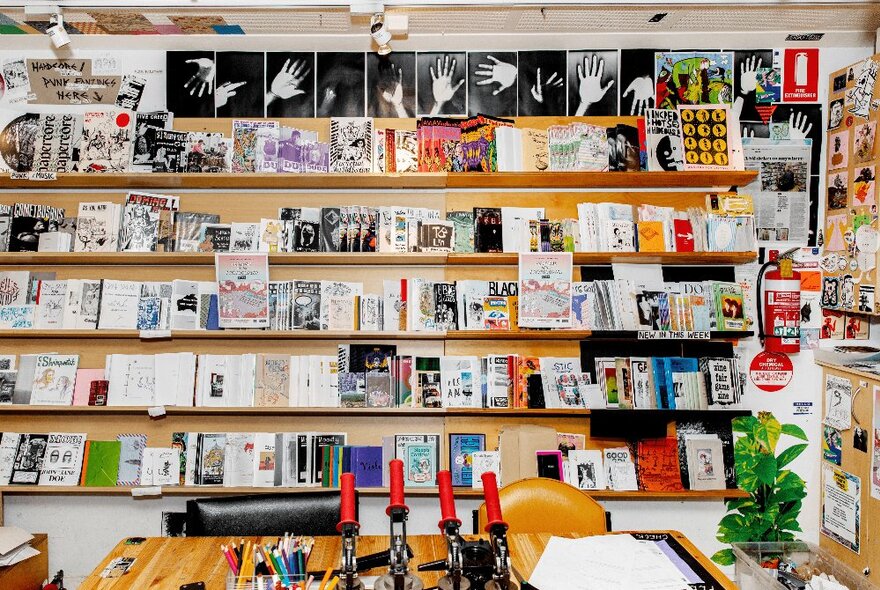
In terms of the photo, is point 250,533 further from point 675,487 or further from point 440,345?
point 675,487

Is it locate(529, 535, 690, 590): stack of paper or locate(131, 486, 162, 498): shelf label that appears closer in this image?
locate(529, 535, 690, 590): stack of paper

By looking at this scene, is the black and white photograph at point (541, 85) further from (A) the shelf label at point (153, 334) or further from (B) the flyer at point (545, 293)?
(A) the shelf label at point (153, 334)

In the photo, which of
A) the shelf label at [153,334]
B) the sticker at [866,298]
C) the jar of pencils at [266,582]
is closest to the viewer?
the jar of pencils at [266,582]

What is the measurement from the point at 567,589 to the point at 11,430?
3.24 metres

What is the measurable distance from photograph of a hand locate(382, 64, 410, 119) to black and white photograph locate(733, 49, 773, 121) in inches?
71.3

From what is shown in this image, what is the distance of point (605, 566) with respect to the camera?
68.1 inches

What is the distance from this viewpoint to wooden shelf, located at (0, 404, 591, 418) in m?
3.23

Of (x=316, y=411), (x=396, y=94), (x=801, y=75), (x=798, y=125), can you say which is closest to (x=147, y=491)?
(x=316, y=411)

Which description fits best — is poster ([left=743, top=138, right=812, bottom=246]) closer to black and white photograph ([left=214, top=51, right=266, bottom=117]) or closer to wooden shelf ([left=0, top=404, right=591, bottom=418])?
wooden shelf ([left=0, top=404, right=591, bottom=418])

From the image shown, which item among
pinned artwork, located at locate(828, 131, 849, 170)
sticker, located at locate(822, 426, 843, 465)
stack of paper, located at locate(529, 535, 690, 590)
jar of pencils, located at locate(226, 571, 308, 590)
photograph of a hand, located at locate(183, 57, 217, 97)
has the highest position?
photograph of a hand, located at locate(183, 57, 217, 97)

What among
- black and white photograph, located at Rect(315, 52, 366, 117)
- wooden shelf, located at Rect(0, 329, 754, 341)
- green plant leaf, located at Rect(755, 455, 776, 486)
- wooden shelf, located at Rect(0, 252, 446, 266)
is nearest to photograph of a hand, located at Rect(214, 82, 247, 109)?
black and white photograph, located at Rect(315, 52, 366, 117)

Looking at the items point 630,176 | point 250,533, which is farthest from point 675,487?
point 250,533

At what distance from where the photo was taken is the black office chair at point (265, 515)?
2.07m

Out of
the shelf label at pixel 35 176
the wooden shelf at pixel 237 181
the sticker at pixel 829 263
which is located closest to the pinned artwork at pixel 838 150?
the sticker at pixel 829 263
